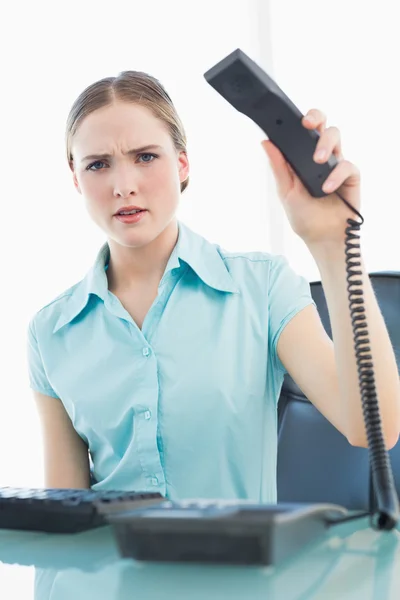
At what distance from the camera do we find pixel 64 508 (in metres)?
0.72

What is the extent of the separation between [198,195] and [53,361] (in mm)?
1449

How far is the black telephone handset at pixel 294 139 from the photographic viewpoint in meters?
0.78

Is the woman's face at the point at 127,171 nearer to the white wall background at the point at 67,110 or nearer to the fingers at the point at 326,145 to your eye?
the fingers at the point at 326,145

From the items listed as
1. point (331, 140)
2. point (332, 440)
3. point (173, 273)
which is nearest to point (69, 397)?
point (173, 273)

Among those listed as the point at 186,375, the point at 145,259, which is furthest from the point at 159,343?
the point at 145,259

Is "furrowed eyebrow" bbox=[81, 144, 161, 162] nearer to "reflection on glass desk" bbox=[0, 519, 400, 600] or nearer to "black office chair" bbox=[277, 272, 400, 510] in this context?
"black office chair" bbox=[277, 272, 400, 510]

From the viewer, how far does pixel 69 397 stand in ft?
4.24

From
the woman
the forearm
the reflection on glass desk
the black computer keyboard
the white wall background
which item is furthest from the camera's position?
the white wall background

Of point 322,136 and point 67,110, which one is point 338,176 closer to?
point 322,136

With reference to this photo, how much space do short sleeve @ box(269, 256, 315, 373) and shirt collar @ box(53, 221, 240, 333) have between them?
7 centimetres

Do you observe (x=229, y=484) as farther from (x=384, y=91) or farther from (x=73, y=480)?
(x=384, y=91)

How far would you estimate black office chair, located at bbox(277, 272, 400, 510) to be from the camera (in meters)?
1.28

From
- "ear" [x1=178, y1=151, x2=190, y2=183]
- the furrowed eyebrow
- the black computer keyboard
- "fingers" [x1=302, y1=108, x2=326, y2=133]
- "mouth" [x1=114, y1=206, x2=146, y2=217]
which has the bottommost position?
the black computer keyboard

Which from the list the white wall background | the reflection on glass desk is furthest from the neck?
the white wall background
